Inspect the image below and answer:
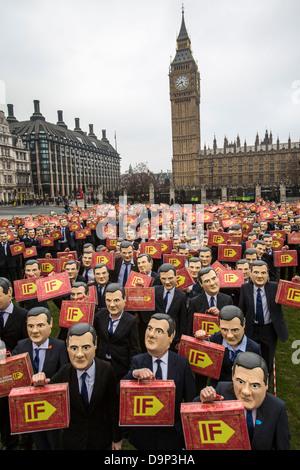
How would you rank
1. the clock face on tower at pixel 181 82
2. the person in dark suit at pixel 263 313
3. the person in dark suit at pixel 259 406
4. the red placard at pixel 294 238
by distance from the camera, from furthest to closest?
1. the clock face on tower at pixel 181 82
2. the red placard at pixel 294 238
3. the person in dark suit at pixel 263 313
4. the person in dark suit at pixel 259 406

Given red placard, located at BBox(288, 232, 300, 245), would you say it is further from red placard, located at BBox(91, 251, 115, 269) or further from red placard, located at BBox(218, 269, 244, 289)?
red placard, located at BBox(91, 251, 115, 269)

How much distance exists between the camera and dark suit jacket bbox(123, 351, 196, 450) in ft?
10.7

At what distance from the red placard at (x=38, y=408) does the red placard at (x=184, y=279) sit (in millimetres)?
3458

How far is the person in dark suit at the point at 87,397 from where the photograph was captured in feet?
10.7

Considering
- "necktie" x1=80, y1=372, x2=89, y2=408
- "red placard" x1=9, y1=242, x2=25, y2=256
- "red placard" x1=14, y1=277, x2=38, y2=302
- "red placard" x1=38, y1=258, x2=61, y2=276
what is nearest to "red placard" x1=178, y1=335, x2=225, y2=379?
"necktie" x1=80, y1=372, x2=89, y2=408

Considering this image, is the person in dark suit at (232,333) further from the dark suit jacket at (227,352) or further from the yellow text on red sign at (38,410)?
the yellow text on red sign at (38,410)

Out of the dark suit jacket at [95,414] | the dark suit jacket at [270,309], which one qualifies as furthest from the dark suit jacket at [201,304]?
the dark suit jacket at [95,414]

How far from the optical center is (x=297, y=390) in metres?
5.35

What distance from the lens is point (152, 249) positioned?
347 inches

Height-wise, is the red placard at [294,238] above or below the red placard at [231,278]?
above

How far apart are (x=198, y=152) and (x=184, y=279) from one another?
9253cm

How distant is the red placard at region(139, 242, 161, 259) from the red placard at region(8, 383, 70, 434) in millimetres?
5939
